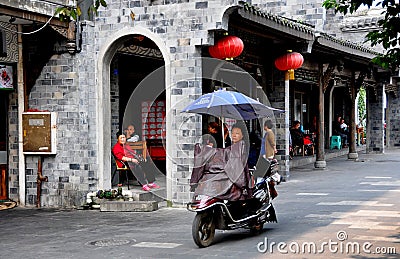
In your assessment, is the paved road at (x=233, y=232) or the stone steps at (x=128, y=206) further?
the stone steps at (x=128, y=206)

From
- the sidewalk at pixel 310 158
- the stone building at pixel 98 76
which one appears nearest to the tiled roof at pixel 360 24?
the sidewalk at pixel 310 158

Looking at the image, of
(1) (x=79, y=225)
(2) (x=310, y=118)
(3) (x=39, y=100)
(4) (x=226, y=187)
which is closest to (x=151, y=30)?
(3) (x=39, y=100)

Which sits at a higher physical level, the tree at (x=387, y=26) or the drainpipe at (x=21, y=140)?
the tree at (x=387, y=26)

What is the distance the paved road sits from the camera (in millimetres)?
7469

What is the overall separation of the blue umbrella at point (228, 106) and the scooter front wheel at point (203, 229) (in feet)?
4.98

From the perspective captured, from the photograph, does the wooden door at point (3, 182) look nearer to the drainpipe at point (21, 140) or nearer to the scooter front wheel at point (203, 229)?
the drainpipe at point (21, 140)

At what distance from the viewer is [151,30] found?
38.6 feet

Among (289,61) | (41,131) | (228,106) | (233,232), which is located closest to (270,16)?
(289,61)

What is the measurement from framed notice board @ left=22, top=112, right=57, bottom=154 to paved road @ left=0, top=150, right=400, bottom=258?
47.4 inches

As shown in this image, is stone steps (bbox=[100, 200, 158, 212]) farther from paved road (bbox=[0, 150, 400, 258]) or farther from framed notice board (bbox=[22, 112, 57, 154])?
framed notice board (bbox=[22, 112, 57, 154])

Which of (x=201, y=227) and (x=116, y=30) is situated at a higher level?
(x=116, y=30)

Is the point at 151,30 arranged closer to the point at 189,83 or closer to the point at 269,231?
the point at 189,83

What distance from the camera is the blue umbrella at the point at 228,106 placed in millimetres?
8484

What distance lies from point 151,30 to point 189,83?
125 cm
